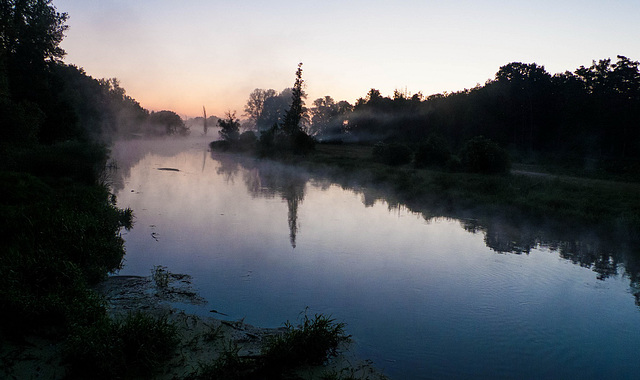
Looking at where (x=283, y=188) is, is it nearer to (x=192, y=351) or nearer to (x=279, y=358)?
(x=192, y=351)

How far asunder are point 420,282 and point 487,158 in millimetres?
23783

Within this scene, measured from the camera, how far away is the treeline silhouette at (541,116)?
158 ft

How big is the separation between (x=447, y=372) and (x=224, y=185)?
26.4 metres

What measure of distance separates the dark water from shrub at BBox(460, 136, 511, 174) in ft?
44.5

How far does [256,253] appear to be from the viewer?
13.2 metres

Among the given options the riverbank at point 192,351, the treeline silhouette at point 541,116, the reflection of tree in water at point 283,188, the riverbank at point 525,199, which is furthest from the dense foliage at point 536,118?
the riverbank at point 192,351

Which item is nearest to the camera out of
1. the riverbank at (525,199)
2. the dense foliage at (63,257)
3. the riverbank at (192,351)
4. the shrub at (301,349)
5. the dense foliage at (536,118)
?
the riverbank at (192,351)

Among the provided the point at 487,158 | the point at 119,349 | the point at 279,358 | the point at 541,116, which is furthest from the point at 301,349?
the point at 541,116

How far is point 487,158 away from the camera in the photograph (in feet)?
104

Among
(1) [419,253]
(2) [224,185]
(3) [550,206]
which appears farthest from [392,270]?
(2) [224,185]

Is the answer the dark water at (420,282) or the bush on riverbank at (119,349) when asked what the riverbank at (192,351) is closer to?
the bush on riverbank at (119,349)

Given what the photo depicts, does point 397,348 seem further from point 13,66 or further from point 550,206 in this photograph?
point 13,66

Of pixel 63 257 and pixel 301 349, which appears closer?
pixel 301 349

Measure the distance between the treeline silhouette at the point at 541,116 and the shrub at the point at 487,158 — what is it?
12724mm
